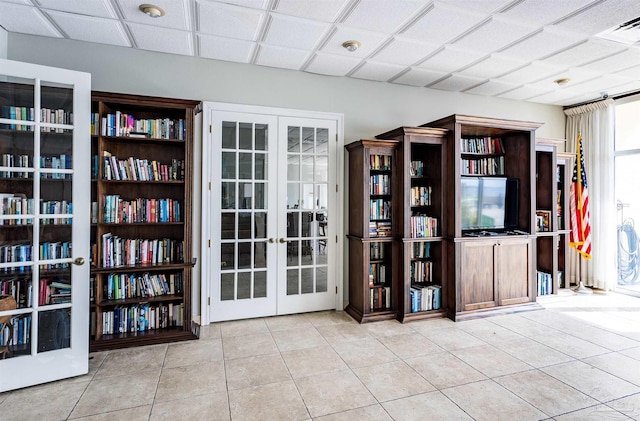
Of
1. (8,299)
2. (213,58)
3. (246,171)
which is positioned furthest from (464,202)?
(8,299)

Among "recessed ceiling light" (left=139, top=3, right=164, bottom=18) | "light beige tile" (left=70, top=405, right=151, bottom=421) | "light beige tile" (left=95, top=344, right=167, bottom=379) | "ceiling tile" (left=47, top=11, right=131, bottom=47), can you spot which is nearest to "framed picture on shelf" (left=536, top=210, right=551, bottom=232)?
"light beige tile" (left=95, top=344, right=167, bottom=379)

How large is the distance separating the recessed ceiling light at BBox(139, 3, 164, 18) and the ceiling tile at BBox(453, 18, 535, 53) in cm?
279

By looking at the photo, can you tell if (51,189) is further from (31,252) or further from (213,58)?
(213,58)

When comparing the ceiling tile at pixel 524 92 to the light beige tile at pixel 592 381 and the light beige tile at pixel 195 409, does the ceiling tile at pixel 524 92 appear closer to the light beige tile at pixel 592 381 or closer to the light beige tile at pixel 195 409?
the light beige tile at pixel 592 381

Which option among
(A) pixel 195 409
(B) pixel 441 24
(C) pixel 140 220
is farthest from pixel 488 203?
(C) pixel 140 220

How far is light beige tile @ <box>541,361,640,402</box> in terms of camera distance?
251cm

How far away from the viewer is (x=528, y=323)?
3.98m

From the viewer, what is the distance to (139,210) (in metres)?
3.44

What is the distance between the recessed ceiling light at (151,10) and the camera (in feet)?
9.28

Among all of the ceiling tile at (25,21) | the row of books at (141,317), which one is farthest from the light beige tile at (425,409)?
the ceiling tile at (25,21)

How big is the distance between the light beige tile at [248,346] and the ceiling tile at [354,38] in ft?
10.1

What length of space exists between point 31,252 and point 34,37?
223 cm

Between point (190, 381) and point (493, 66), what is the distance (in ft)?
15.0

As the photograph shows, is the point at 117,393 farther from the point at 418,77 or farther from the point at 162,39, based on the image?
the point at 418,77
